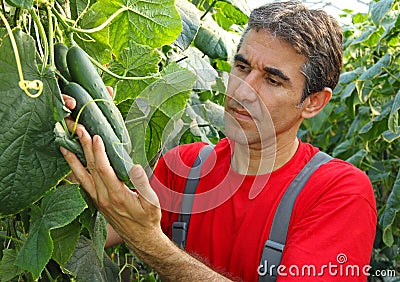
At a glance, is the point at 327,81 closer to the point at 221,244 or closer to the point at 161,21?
the point at 221,244

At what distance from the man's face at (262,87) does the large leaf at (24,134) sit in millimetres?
543

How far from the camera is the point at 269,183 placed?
57.4 inches

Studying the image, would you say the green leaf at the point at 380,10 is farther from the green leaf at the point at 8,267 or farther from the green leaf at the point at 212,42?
the green leaf at the point at 8,267

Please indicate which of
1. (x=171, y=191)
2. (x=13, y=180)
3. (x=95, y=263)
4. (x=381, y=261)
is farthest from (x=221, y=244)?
(x=381, y=261)

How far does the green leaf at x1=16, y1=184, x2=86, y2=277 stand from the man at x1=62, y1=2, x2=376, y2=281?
0.56 feet

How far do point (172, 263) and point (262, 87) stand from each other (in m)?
0.41

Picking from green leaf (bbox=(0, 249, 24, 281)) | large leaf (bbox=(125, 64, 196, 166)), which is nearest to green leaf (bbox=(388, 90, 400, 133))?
large leaf (bbox=(125, 64, 196, 166))

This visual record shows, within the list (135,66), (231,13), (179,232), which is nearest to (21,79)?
(135,66)

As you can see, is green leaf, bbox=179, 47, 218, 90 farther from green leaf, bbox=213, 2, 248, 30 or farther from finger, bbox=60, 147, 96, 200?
finger, bbox=60, 147, 96, 200

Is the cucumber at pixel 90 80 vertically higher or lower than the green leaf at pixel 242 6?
higher

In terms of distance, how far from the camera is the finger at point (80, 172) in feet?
3.02

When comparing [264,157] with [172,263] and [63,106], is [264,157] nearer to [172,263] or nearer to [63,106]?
[172,263]

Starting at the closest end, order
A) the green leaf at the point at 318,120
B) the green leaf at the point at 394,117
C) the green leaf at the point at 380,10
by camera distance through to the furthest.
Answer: the green leaf at the point at 394,117 → the green leaf at the point at 380,10 → the green leaf at the point at 318,120

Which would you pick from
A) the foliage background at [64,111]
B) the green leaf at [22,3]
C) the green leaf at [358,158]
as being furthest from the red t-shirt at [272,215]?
Answer: the green leaf at [358,158]
